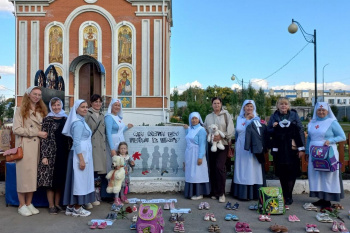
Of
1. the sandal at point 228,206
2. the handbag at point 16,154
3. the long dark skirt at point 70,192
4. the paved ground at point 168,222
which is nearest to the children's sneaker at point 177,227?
the paved ground at point 168,222

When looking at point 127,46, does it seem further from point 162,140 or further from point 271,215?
point 271,215

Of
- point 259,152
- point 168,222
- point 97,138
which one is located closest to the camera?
point 168,222

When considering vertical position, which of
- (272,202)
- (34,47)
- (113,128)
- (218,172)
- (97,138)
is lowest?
(272,202)

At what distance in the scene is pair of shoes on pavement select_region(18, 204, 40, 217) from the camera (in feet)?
20.1

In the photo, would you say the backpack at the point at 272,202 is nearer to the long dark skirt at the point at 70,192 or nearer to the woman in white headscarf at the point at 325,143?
the woman in white headscarf at the point at 325,143

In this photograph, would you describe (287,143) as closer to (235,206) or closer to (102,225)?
(235,206)

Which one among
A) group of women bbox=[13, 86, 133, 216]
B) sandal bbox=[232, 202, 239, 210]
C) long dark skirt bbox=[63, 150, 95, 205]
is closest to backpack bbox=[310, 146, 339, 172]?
sandal bbox=[232, 202, 239, 210]

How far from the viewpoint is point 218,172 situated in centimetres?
717

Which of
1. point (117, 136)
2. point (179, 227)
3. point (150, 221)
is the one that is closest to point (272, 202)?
point (179, 227)

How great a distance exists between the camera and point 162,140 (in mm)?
8219

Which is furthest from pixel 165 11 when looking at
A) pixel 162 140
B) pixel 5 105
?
pixel 162 140

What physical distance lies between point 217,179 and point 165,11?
669 inches

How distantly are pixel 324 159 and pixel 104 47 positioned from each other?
18.7 m

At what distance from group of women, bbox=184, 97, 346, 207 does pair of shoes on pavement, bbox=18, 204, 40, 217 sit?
115 inches
